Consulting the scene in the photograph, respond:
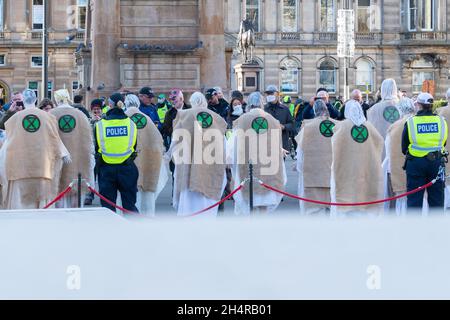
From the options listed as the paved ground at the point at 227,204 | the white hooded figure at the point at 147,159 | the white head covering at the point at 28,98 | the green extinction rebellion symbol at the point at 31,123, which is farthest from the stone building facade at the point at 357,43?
the green extinction rebellion symbol at the point at 31,123

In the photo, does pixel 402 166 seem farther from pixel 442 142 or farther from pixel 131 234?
pixel 131 234

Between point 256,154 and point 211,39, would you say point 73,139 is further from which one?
point 211,39

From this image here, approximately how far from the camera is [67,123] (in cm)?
1647

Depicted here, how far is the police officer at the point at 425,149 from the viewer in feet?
48.9

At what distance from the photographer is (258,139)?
16734mm

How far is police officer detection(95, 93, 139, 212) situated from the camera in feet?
49.4

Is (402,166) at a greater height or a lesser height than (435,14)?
lesser

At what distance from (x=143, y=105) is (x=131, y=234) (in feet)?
51.6

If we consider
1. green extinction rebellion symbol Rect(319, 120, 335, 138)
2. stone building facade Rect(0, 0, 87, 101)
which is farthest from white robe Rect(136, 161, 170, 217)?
stone building facade Rect(0, 0, 87, 101)

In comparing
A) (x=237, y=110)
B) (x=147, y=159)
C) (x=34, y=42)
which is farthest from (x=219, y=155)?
(x=34, y=42)
